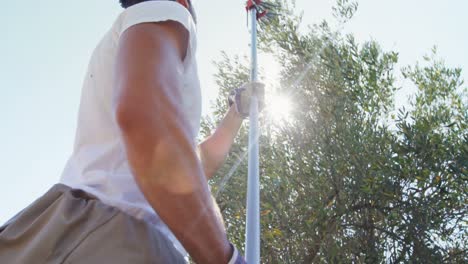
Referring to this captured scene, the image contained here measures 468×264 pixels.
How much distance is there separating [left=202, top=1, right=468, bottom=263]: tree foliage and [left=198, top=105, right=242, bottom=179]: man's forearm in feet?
14.8

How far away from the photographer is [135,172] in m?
1.28

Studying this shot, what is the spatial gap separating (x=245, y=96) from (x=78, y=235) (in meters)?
2.12

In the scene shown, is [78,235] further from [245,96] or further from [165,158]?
[245,96]

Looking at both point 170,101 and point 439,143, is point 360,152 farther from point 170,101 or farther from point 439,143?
point 170,101

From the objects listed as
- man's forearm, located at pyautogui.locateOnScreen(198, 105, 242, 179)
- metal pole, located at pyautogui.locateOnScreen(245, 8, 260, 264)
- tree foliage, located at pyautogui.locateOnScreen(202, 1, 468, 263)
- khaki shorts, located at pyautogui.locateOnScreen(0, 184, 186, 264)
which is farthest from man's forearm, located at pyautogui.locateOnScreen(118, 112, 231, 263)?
tree foliage, located at pyautogui.locateOnScreen(202, 1, 468, 263)

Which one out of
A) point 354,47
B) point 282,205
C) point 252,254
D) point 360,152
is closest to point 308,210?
point 282,205

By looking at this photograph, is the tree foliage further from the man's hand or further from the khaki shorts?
the khaki shorts

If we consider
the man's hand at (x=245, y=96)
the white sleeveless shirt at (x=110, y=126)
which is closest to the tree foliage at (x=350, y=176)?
the man's hand at (x=245, y=96)

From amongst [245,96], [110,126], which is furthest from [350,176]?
[110,126]

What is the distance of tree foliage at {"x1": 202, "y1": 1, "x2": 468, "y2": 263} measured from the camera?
7.61 metres

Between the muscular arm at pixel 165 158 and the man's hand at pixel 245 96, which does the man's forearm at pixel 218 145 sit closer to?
the man's hand at pixel 245 96

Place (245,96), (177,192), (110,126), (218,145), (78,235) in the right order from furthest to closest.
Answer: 1. (245,96)
2. (218,145)
3. (110,126)
4. (78,235)
5. (177,192)

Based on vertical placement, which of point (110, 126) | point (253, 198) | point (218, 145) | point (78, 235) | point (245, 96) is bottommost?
point (78, 235)

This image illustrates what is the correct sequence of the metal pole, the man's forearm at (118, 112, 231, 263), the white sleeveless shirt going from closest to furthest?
the man's forearm at (118, 112, 231, 263) < the white sleeveless shirt < the metal pole
